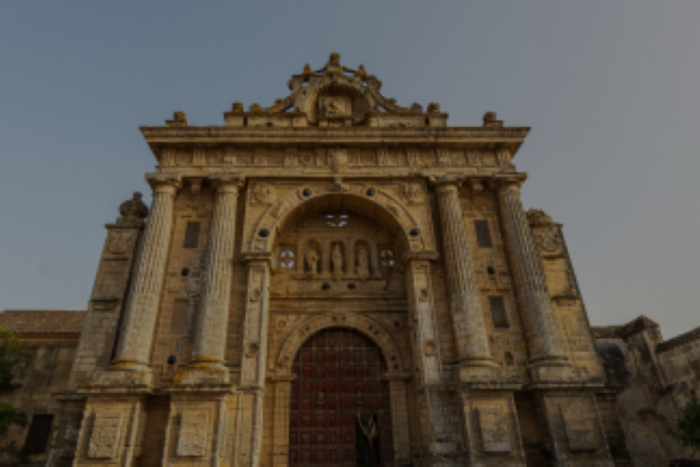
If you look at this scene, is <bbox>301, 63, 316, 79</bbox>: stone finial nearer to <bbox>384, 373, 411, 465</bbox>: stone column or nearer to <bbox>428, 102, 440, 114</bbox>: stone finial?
<bbox>428, 102, 440, 114</bbox>: stone finial

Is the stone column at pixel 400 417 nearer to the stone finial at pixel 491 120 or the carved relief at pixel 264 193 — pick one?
the carved relief at pixel 264 193

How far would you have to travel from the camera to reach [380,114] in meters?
15.4

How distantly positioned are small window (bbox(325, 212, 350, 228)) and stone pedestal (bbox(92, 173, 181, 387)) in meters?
5.16

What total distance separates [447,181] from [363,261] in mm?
3908

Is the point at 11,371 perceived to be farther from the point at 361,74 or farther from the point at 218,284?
the point at 361,74

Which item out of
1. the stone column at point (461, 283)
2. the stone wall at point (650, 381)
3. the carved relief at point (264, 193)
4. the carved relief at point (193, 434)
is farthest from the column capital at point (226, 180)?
the stone wall at point (650, 381)

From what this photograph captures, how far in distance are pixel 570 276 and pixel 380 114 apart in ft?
28.3

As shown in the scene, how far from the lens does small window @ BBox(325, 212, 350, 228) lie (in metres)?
14.7

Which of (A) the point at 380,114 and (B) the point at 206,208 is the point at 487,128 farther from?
(B) the point at 206,208

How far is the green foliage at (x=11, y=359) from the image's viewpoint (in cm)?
1767

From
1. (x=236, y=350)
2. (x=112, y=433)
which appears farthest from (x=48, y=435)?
(x=236, y=350)

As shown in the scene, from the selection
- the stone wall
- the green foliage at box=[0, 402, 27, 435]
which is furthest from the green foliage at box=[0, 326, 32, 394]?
the stone wall

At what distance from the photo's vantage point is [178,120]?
14.6m

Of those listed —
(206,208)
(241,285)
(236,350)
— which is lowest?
(236,350)
